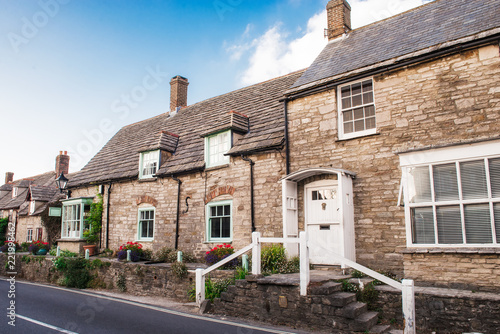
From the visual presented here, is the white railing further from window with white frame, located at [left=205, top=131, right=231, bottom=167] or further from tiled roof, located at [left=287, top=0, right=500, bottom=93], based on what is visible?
tiled roof, located at [left=287, top=0, right=500, bottom=93]

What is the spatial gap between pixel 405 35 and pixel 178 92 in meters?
14.8

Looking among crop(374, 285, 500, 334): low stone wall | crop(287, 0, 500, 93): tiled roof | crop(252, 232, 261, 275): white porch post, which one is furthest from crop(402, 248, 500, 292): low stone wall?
crop(287, 0, 500, 93): tiled roof

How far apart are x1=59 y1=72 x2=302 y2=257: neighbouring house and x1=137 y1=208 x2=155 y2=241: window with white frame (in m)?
0.05

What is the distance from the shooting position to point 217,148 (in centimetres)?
1469

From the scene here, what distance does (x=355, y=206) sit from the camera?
10.1 m

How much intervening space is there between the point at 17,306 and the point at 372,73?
1196 centimetres

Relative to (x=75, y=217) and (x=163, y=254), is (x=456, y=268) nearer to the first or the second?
(x=163, y=254)

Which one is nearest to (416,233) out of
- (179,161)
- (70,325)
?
(70,325)

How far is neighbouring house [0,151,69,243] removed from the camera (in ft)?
95.1

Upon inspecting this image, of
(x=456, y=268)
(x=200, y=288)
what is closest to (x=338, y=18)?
(x=456, y=268)

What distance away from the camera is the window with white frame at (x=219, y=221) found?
13.6 meters

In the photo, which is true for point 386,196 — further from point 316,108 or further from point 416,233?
point 316,108

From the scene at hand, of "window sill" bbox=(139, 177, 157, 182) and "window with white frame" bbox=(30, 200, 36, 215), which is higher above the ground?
"window sill" bbox=(139, 177, 157, 182)

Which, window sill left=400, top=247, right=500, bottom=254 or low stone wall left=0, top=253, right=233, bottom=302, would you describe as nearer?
window sill left=400, top=247, right=500, bottom=254
